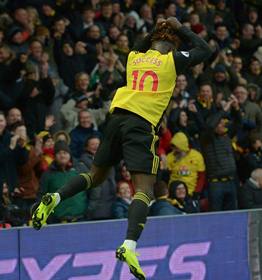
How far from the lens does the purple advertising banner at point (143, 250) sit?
959cm

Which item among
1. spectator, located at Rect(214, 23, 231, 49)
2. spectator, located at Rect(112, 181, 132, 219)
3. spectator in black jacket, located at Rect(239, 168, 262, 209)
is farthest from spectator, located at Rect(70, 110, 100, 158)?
spectator, located at Rect(214, 23, 231, 49)

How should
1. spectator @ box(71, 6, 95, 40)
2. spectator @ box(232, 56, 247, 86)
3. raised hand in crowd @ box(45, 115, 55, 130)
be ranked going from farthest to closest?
spectator @ box(232, 56, 247, 86) < spectator @ box(71, 6, 95, 40) < raised hand in crowd @ box(45, 115, 55, 130)

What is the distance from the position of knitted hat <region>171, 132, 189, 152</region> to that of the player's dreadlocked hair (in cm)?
500

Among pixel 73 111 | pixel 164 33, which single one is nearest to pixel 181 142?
pixel 73 111

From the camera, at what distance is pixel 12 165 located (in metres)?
12.1

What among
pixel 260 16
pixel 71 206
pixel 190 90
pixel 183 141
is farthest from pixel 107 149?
pixel 260 16

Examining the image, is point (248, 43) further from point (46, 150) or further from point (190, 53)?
point (190, 53)

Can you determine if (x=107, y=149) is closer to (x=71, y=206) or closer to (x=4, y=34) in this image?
(x=71, y=206)

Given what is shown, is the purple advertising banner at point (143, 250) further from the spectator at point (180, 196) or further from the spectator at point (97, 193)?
Answer: the spectator at point (180, 196)

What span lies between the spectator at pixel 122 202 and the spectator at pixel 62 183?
48 cm

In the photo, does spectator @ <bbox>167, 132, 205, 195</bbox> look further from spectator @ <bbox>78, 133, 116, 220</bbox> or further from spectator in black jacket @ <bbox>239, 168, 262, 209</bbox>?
spectator @ <bbox>78, 133, 116, 220</bbox>

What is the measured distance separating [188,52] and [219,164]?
5.50 metres

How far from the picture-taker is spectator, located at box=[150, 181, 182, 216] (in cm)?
1225

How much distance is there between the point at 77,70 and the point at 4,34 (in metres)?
1.18
